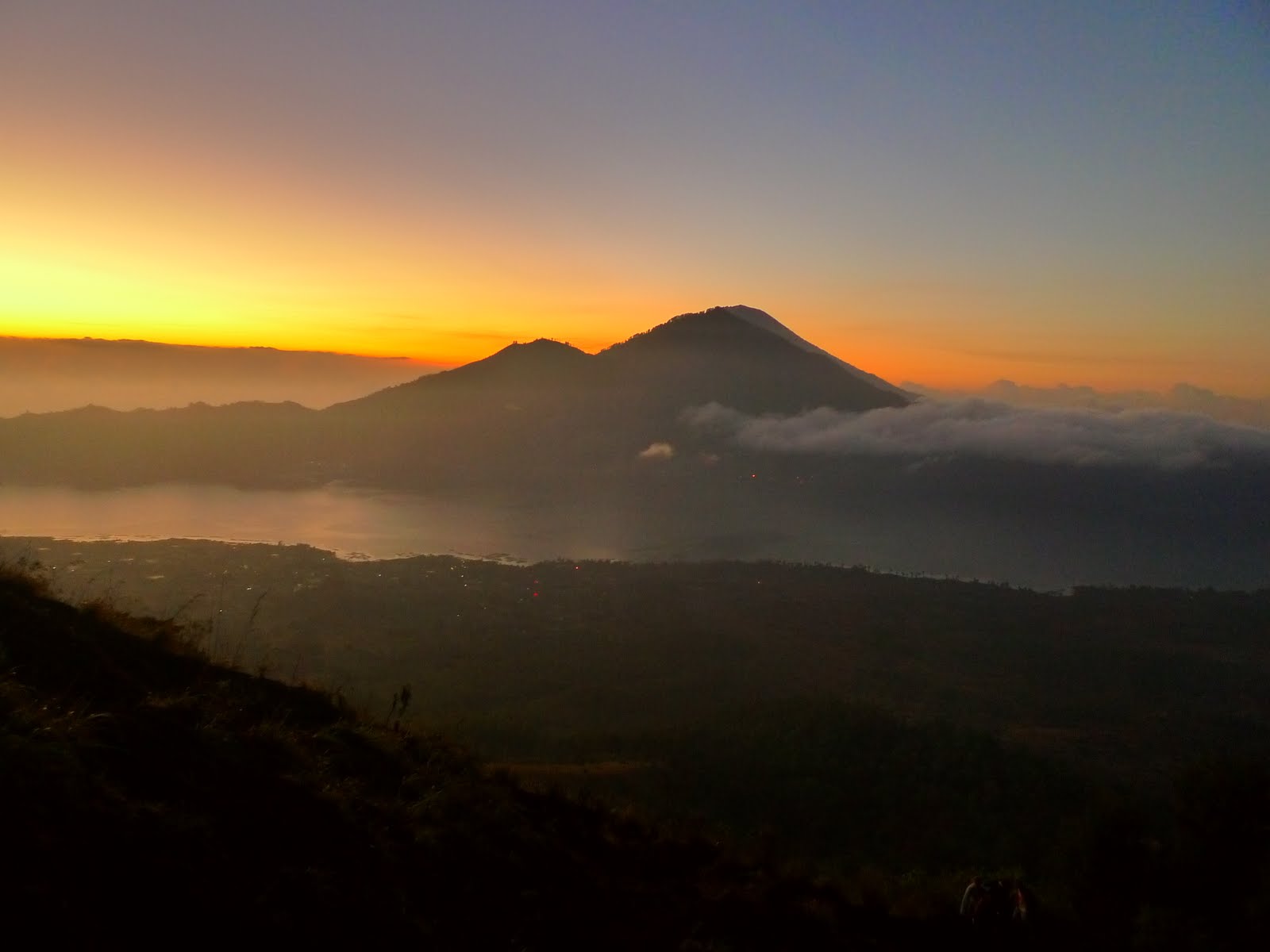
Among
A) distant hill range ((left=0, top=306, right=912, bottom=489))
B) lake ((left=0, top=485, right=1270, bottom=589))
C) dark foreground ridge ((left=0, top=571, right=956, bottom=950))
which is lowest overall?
lake ((left=0, top=485, right=1270, bottom=589))

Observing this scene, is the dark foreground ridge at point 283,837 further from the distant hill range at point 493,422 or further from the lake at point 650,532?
the distant hill range at point 493,422

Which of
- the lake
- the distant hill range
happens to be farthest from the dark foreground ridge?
the distant hill range

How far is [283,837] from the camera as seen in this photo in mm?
3926

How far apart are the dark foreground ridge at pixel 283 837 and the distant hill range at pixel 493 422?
2683 inches

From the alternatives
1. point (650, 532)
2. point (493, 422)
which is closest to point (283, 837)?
point (650, 532)

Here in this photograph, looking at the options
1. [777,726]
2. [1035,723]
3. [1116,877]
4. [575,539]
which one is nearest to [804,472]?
[575,539]

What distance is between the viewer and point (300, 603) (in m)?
39.3

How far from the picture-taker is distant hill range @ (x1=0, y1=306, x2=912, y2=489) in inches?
2902

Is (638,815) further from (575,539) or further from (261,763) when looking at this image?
(575,539)

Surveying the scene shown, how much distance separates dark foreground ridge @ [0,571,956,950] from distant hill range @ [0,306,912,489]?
2683 inches

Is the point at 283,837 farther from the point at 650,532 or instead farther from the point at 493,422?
the point at 493,422

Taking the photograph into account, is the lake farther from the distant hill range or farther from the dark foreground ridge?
the dark foreground ridge

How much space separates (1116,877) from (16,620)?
400 inches

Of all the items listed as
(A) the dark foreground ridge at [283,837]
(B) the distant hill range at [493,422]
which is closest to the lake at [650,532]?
(B) the distant hill range at [493,422]
